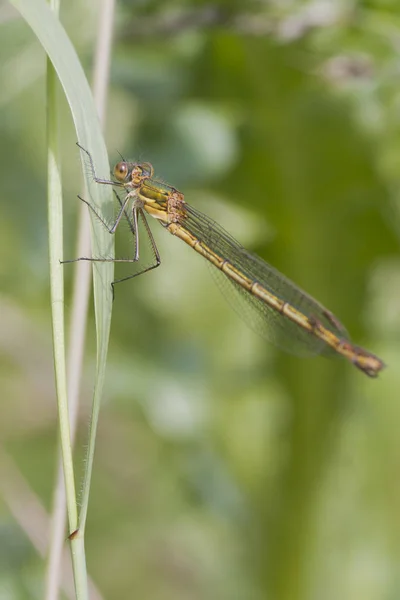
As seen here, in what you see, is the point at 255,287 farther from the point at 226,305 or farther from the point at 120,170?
the point at 120,170

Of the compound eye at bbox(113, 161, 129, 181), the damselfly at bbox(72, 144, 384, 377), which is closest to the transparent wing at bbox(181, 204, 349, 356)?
the damselfly at bbox(72, 144, 384, 377)

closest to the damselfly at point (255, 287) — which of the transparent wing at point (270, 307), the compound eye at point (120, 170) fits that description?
the transparent wing at point (270, 307)

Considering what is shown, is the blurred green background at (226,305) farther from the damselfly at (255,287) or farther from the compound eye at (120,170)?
the compound eye at (120,170)

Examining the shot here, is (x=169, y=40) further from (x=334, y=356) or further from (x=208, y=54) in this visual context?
(x=334, y=356)

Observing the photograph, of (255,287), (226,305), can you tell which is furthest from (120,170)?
(226,305)

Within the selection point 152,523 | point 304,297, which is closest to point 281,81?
point 304,297

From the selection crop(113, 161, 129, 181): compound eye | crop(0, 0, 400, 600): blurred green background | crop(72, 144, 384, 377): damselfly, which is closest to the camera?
crop(113, 161, 129, 181): compound eye

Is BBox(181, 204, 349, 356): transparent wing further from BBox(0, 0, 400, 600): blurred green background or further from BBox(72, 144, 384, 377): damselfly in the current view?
BBox(0, 0, 400, 600): blurred green background
